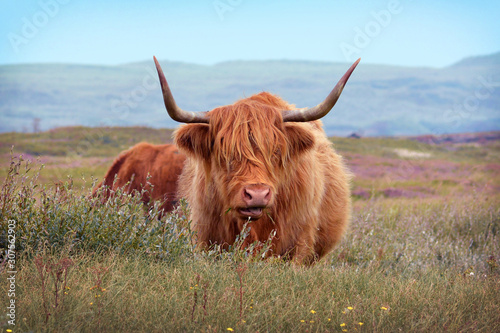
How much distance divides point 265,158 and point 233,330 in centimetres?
194

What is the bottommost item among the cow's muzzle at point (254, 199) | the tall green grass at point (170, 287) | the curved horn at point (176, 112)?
the tall green grass at point (170, 287)

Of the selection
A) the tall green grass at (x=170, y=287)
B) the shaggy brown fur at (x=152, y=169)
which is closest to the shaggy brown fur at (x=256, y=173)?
the tall green grass at (x=170, y=287)

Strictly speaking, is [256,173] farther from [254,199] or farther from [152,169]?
[152,169]

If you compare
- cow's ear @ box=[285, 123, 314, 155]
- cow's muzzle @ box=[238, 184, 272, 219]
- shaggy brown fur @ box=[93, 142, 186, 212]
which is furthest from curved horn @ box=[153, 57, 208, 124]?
shaggy brown fur @ box=[93, 142, 186, 212]

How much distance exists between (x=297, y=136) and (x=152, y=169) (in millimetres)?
3938

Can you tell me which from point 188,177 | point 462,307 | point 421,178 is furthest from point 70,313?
point 421,178

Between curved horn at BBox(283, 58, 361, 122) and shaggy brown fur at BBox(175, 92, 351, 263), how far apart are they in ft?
0.30

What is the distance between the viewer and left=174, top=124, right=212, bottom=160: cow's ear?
16.2 feet

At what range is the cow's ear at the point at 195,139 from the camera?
4.94 metres

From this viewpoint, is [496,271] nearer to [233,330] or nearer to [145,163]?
Answer: [233,330]

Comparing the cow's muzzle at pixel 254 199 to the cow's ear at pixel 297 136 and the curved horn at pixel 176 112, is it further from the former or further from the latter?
the curved horn at pixel 176 112

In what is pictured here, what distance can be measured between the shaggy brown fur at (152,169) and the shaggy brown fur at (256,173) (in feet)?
8.08

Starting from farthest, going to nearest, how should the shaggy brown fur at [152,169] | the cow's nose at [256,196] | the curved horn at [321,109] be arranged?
1. the shaggy brown fur at [152,169]
2. the curved horn at [321,109]
3. the cow's nose at [256,196]

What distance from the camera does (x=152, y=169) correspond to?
838cm
